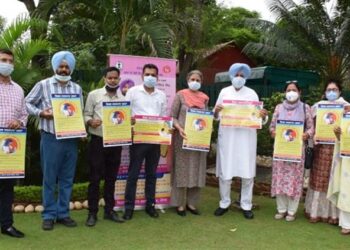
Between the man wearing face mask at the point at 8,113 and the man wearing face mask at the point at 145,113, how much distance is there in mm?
1268

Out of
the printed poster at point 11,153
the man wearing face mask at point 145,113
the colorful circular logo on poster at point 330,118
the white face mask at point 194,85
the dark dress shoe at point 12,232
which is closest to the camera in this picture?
the printed poster at point 11,153

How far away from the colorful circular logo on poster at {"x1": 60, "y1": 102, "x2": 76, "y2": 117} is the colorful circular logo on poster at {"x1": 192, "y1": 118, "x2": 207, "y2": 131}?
1495 millimetres

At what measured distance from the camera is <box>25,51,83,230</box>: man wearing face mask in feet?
16.7

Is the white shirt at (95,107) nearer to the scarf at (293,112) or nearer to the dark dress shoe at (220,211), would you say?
the dark dress shoe at (220,211)

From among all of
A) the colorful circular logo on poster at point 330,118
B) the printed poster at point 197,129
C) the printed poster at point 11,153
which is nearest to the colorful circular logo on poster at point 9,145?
the printed poster at point 11,153

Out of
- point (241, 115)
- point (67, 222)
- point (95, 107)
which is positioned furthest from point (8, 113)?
point (241, 115)

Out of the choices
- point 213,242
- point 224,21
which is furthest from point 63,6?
point 224,21

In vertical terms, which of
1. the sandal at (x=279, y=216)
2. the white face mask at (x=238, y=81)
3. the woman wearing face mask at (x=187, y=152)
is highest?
the white face mask at (x=238, y=81)

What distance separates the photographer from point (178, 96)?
605 cm

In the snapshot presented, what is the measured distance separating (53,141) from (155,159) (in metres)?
1.31

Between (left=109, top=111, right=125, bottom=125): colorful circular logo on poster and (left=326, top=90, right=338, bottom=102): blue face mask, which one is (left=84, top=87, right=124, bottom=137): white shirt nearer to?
(left=109, top=111, right=125, bottom=125): colorful circular logo on poster

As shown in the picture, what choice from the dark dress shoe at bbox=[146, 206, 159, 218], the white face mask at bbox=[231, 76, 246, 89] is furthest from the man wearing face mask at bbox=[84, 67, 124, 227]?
the white face mask at bbox=[231, 76, 246, 89]

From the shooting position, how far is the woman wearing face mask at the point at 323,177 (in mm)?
5820

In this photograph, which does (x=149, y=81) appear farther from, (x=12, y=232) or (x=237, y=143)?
(x=12, y=232)
